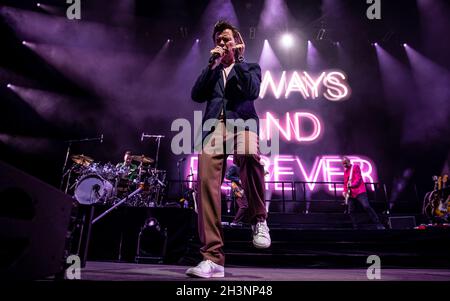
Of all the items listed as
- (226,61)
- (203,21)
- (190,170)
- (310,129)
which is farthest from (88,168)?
(310,129)

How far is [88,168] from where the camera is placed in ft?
24.8

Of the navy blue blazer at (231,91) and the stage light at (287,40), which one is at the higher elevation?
the stage light at (287,40)

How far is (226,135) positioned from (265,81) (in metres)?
10.1

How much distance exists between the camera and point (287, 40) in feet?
39.8

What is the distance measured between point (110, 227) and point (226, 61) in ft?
12.8

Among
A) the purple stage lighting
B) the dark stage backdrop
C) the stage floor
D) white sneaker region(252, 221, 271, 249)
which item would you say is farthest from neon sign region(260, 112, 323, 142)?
white sneaker region(252, 221, 271, 249)

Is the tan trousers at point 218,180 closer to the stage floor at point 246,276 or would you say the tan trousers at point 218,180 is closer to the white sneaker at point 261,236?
the white sneaker at point 261,236

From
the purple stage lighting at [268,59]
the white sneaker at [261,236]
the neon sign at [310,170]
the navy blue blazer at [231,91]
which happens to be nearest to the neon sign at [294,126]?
the neon sign at [310,170]

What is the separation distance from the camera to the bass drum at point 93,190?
6742 mm

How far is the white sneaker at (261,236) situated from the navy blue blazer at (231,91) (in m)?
0.85

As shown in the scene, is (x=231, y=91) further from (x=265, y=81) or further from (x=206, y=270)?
(x=265, y=81)

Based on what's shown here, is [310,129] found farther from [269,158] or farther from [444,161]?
[444,161]
